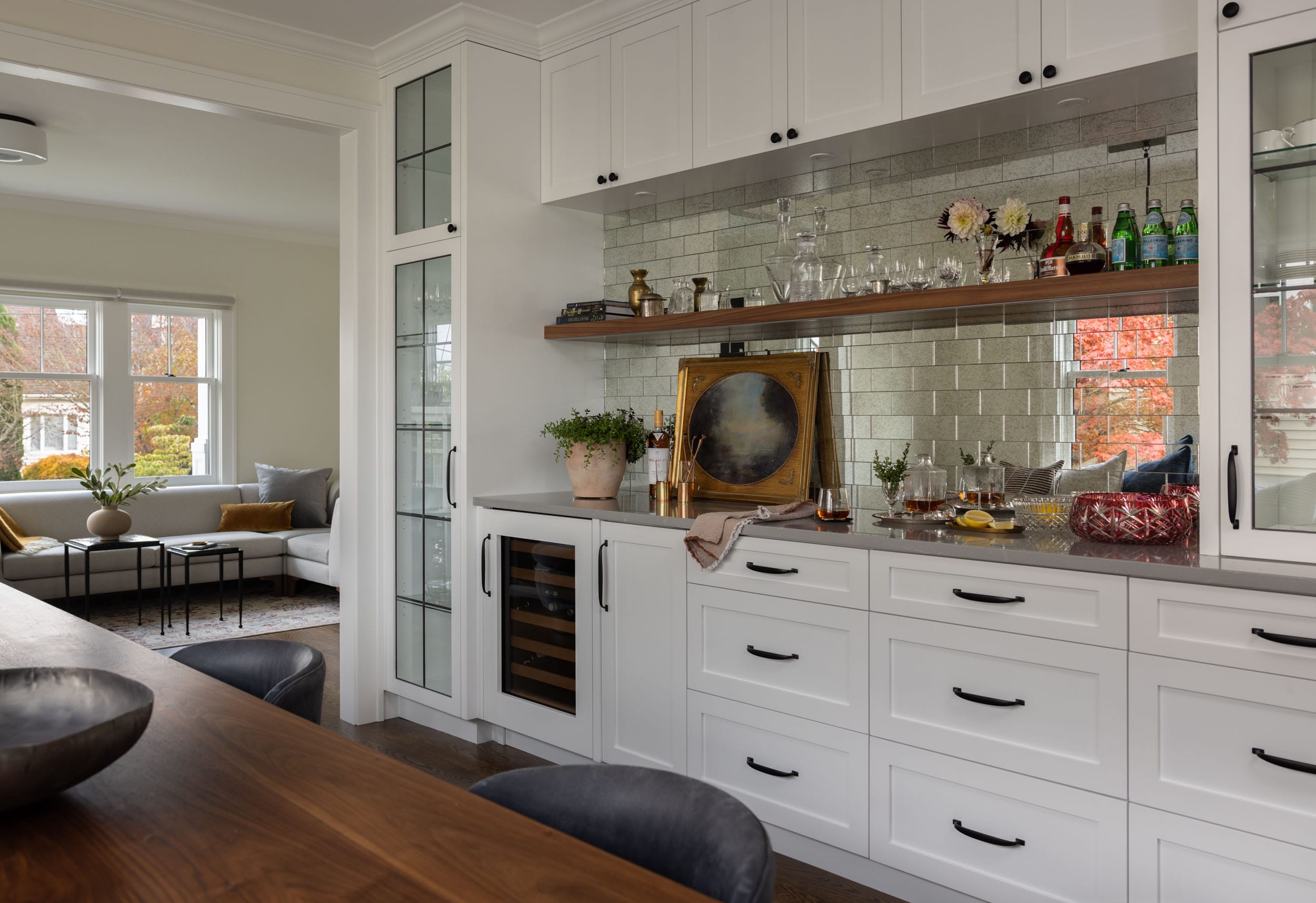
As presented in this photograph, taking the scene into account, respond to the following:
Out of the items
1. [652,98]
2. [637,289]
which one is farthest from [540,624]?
[652,98]

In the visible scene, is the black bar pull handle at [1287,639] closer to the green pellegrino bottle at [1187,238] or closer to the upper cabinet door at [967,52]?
the green pellegrino bottle at [1187,238]

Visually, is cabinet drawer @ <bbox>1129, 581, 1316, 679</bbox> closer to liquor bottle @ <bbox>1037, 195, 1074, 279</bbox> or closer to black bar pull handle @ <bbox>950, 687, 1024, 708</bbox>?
black bar pull handle @ <bbox>950, 687, 1024, 708</bbox>

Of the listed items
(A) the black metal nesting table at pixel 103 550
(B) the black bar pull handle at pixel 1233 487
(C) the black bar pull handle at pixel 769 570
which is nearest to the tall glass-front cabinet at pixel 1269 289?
(B) the black bar pull handle at pixel 1233 487

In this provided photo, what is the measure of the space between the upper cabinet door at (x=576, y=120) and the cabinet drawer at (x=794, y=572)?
1619 millimetres

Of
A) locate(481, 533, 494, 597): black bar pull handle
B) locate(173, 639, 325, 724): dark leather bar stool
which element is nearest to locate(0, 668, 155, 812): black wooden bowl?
locate(173, 639, 325, 724): dark leather bar stool

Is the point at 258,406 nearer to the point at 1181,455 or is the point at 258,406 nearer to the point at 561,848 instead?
the point at 1181,455

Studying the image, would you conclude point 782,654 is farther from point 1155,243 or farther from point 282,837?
point 282,837

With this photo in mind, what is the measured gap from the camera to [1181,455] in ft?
8.49

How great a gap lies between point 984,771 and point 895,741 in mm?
230

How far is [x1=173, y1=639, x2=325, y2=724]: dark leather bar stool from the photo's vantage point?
71.0 inches

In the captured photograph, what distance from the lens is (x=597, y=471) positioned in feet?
11.9

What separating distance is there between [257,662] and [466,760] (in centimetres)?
178

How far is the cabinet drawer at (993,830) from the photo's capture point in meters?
2.11

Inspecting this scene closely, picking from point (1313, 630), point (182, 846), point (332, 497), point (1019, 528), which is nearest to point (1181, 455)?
point (1019, 528)
